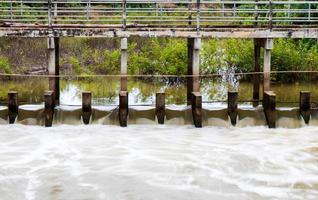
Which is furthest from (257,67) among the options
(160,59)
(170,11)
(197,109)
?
(160,59)

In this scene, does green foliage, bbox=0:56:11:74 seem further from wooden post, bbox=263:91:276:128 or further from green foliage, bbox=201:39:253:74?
wooden post, bbox=263:91:276:128

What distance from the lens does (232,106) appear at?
69.0 ft

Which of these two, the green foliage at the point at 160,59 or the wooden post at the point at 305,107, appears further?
the green foliage at the point at 160,59

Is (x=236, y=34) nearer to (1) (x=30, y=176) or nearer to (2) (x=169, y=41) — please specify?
(1) (x=30, y=176)

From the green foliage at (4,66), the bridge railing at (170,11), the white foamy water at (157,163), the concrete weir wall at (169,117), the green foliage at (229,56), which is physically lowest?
the white foamy water at (157,163)

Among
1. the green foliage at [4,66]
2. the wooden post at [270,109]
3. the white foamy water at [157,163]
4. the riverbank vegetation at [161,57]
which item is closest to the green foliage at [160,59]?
the riverbank vegetation at [161,57]

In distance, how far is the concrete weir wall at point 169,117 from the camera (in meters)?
21.1

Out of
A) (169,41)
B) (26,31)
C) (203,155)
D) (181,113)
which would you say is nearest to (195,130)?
(181,113)

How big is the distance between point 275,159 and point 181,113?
5.10 meters

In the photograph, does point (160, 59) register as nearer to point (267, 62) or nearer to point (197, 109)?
point (267, 62)

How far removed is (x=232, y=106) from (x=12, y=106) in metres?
7.72

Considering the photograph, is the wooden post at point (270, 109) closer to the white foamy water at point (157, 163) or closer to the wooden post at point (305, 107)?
the white foamy water at point (157, 163)

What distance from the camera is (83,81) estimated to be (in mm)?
30500

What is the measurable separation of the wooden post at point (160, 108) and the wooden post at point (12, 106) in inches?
194
